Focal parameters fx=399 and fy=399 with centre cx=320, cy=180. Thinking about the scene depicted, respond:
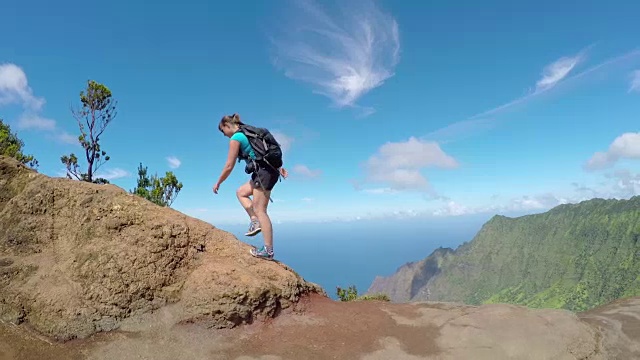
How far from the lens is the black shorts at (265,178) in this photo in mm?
9961

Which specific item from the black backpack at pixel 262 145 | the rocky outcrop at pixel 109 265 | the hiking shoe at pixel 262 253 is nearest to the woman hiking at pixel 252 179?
the black backpack at pixel 262 145

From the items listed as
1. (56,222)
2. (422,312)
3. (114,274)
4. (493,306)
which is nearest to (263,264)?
(114,274)

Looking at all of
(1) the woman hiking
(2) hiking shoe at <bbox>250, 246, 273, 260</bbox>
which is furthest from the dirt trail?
(1) the woman hiking

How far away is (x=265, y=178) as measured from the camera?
32.8ft

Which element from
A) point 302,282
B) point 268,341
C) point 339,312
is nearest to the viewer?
point 268,341

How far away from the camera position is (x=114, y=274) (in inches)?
340

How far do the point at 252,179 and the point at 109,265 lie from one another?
3.75 m

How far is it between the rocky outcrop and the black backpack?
2.62 metres

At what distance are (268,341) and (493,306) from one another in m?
5.67

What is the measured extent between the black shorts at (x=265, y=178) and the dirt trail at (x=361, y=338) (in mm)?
3178

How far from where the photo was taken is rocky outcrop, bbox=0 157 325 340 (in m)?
8.16

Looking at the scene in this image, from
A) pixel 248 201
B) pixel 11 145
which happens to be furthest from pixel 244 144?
pixel 11 145

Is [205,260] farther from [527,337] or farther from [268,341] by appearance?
[527,337]

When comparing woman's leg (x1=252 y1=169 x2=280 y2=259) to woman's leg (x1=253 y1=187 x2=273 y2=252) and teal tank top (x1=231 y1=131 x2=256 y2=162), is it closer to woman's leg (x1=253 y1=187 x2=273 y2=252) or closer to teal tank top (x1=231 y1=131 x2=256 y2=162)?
woman's leg (x1=253 y1=187 x2=273 y2=252)
